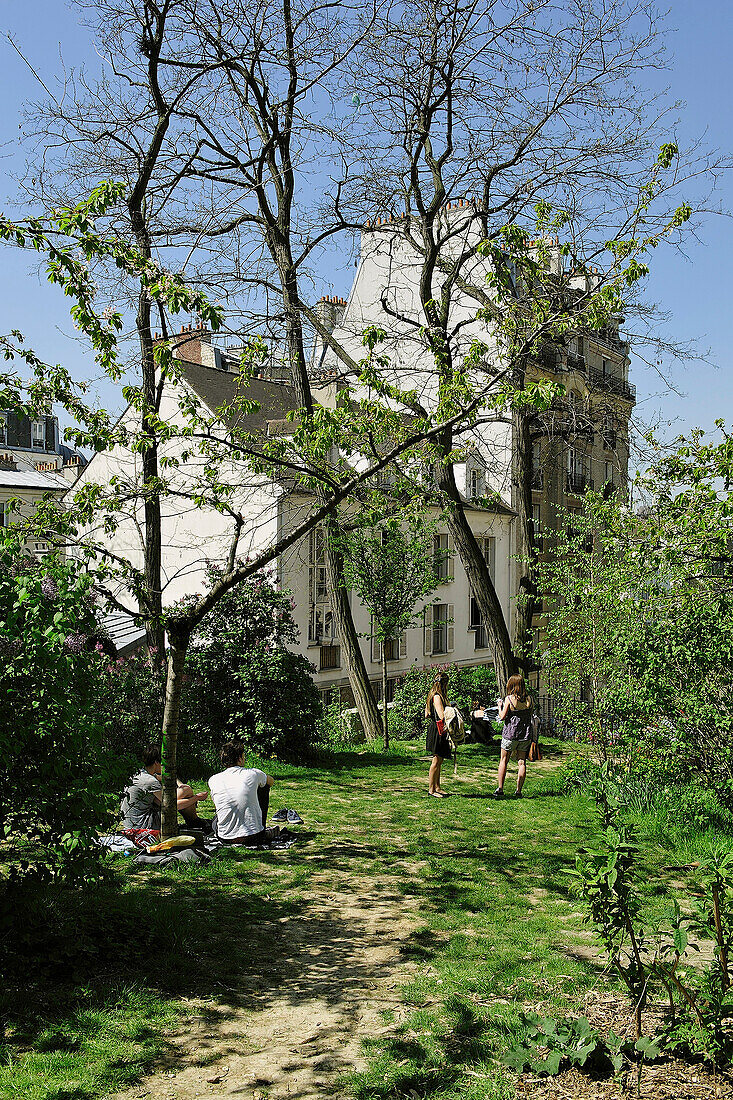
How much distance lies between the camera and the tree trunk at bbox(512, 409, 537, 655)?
13961 millimetres

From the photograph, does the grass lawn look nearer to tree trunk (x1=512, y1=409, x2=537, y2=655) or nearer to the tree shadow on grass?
the tree shadow on grass

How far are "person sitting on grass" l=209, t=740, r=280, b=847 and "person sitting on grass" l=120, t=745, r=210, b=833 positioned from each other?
14.2 inches

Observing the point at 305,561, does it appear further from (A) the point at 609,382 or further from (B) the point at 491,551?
(B) the point at 491,551

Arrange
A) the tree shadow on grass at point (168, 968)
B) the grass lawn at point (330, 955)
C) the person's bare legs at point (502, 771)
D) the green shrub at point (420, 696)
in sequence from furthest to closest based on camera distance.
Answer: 1. the green shrub at point (420, 696)
2. the person's bare legs at point (502, 771)
3. the tree shadow on grass at point (168, 968)
4. the grass lawn at point (330, 955)

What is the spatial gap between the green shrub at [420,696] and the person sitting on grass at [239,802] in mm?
7339

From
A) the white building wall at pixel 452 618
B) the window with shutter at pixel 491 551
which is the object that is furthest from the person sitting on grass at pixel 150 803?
the window with shutter at pixel 491 551

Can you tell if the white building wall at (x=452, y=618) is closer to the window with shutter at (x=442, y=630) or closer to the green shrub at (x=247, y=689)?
the window with shutter at (x=442, y=630)

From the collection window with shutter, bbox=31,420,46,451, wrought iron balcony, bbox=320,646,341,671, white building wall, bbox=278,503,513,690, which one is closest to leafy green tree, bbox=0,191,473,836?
white building wall, bbox=278,503,513,690

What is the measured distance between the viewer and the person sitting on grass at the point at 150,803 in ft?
25.1

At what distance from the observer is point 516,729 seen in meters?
10.1

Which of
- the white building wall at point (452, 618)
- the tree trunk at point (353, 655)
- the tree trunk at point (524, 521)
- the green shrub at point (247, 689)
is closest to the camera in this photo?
the green shrub at point (247, 689)

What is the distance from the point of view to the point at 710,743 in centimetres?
785

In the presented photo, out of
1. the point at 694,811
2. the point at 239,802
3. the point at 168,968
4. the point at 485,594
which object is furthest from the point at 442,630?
the point at 168,968

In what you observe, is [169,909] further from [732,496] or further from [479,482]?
[479,482]
